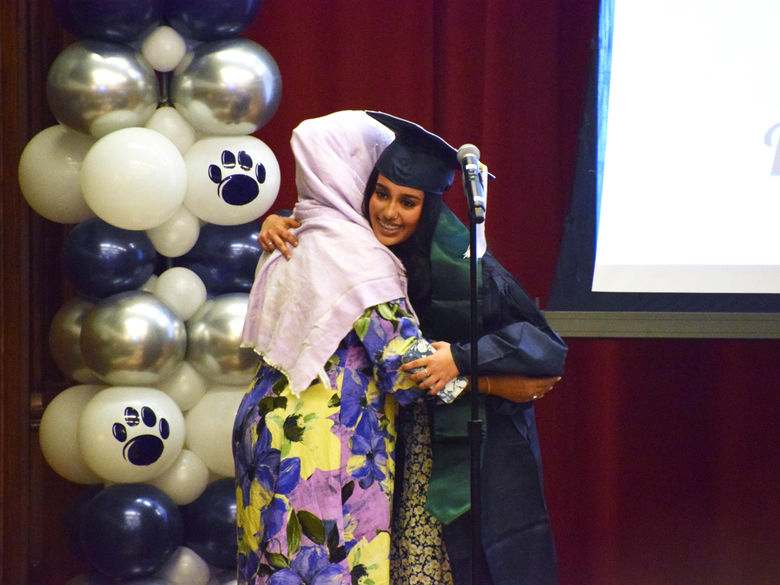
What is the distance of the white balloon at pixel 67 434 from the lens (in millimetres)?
2783

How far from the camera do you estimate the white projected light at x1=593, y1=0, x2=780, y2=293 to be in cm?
265

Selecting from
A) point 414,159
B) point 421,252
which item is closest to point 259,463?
point 421,252

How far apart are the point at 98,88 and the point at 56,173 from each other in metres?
0.31

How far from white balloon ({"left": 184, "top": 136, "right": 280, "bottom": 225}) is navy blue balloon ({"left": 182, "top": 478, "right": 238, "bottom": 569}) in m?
0.85

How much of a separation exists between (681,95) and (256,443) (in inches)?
66.6

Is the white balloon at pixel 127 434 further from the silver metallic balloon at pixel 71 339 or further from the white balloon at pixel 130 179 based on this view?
the white balloon at pixel 130 179

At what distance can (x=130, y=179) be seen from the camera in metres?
2.57

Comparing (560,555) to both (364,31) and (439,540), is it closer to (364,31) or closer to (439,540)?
(439,540)

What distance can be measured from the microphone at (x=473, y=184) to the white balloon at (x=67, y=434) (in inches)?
63.8

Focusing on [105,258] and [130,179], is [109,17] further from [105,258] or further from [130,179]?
[105,258]

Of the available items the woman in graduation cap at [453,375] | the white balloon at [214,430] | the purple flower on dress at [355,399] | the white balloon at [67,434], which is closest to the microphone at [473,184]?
the woman in graduation cap at [453,375]

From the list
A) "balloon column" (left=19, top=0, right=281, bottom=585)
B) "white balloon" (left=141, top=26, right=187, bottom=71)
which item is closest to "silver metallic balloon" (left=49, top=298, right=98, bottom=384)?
"balloon column" (left=19, top=0, right=281, bottom=585)

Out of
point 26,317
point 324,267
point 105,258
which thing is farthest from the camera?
point 26,317

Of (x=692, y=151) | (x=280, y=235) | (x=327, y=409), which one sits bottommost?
(x=327, y=409)
